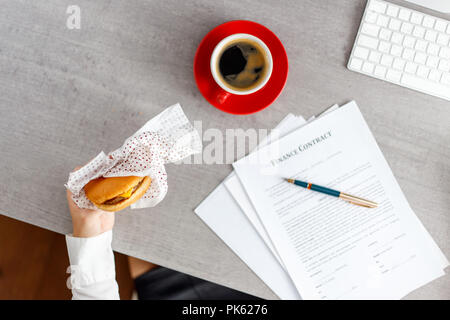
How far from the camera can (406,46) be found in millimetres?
685

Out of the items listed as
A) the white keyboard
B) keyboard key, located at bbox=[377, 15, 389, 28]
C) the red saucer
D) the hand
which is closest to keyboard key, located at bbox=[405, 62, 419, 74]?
the white keyboard

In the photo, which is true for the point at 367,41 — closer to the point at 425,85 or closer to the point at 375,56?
the point at 375,56

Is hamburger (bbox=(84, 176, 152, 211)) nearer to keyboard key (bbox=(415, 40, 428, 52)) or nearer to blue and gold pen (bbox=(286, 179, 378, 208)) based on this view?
blue and gold pen (bbox=(286, 179, 378, 208))

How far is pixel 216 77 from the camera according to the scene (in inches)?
24.5

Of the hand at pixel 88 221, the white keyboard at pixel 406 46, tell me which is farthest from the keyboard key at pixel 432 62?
the hand at pixel 88 221

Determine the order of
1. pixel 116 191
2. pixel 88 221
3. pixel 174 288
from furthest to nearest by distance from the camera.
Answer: pixel 174 288
pixel 88 221
pixel 116 191

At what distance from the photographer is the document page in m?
0.70

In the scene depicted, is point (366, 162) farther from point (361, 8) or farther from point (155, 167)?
point (155, 167)

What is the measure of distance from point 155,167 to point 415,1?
673mm

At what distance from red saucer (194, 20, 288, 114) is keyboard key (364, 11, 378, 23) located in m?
0.21

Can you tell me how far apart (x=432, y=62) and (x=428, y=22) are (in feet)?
→ 0.29

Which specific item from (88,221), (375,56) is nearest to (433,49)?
(375,56)
